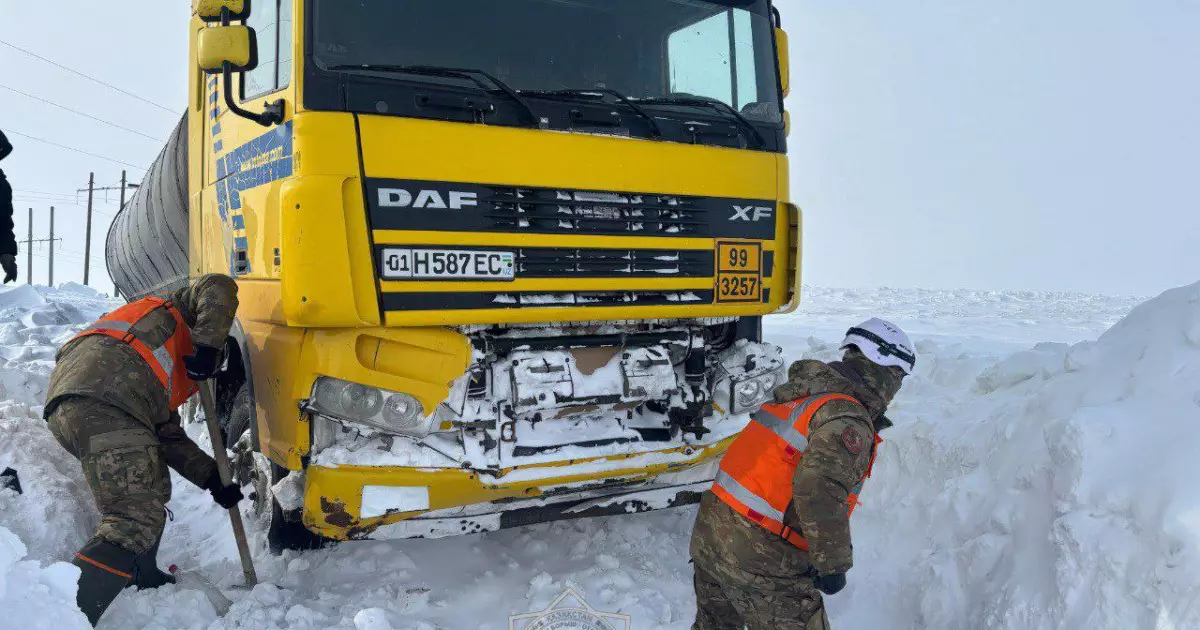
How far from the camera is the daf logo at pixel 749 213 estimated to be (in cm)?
407

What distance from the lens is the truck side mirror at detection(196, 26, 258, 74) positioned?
10.5 ft

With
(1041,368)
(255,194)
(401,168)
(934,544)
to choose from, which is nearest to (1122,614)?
(934,544)

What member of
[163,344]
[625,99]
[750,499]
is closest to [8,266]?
[163,344]

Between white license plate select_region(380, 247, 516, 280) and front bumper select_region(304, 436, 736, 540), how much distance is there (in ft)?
2.74

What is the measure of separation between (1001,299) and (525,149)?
2126 centimetres

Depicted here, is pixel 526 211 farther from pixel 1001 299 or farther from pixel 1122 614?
pixel 1001 299

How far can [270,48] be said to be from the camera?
11.6ft


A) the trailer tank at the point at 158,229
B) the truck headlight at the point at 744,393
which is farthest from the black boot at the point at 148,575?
the truck headlight at the point at 744,393

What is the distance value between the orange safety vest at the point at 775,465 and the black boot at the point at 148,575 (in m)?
2.68

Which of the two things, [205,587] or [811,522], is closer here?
[811,522]

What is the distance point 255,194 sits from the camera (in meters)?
3.65

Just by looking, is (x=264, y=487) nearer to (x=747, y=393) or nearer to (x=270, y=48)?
(x=270, y=48)

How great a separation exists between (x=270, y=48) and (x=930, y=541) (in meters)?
3.84

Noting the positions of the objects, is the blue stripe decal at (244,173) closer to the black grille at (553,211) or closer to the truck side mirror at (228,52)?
the truck side mirror at (228,52)
